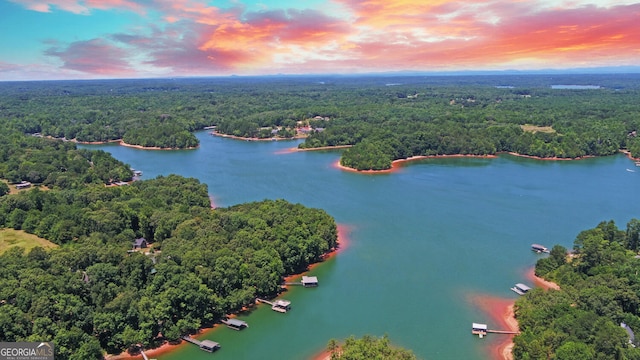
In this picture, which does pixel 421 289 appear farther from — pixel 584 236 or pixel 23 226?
pixel 23 226

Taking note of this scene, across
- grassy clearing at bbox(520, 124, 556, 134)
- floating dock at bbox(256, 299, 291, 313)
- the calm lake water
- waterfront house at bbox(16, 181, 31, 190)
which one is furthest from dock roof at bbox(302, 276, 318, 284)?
grassy clearing at bbox(520, 124, 556, 134)

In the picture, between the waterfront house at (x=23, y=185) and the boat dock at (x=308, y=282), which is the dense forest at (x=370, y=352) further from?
the waterfront house at (x=23, y=185)

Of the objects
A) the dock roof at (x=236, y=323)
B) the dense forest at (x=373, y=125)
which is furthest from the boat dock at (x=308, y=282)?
the dense forest at (x=373, y=125)

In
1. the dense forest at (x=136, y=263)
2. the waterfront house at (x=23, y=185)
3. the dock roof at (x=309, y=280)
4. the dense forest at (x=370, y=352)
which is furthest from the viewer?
the waterfront house at (x=23, y=185)

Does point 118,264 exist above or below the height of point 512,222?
above

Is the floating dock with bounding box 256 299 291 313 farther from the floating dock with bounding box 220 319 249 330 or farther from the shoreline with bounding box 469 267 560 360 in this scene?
the shoreline with bounding box 469 267 560 360

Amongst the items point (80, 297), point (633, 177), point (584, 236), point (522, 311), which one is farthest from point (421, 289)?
point (633, 177)
